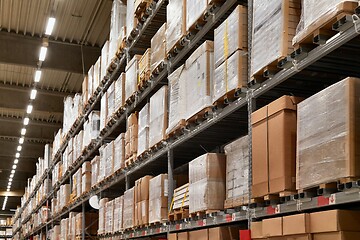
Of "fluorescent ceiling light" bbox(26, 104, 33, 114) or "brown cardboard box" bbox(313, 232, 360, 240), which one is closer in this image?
"brown cardboard box" bbox(313, 232, 360, 240)

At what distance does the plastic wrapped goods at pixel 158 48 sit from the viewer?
20.8ft

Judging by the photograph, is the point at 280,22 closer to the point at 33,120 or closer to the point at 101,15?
the point at 101,15

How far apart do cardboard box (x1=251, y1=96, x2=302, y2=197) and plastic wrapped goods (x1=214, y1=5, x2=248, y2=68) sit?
78 cm

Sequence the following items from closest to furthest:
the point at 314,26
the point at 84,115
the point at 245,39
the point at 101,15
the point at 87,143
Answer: the point at 314,26, the point at 245,39, the point at 87,143, the point at 84,115, the point at 101,15

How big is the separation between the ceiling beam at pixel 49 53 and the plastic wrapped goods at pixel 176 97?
31.2ft

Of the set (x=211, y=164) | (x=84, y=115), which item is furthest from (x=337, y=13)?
(x=84, y=115)

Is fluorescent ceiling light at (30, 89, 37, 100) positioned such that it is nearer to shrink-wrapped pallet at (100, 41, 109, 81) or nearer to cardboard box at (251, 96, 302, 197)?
shrink-wrapped pallet at (100, 41, 109, 81)

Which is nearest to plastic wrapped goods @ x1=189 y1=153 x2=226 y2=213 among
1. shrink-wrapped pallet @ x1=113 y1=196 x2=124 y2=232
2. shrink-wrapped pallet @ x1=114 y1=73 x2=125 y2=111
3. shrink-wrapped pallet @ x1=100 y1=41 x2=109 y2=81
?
shrink-wrapped pallet @ x1=113 y1=196 x2=124 y2=232

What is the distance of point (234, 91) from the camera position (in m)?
4.31

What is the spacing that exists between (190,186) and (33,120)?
19.7 meters

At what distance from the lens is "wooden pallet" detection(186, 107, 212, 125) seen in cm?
488

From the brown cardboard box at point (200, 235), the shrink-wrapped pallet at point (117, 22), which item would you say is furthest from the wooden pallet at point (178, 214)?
the shrink-wrapped pallet at point (117, 22)

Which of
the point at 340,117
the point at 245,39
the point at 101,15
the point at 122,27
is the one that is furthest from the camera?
the point at 101,15

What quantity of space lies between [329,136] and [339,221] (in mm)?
482
